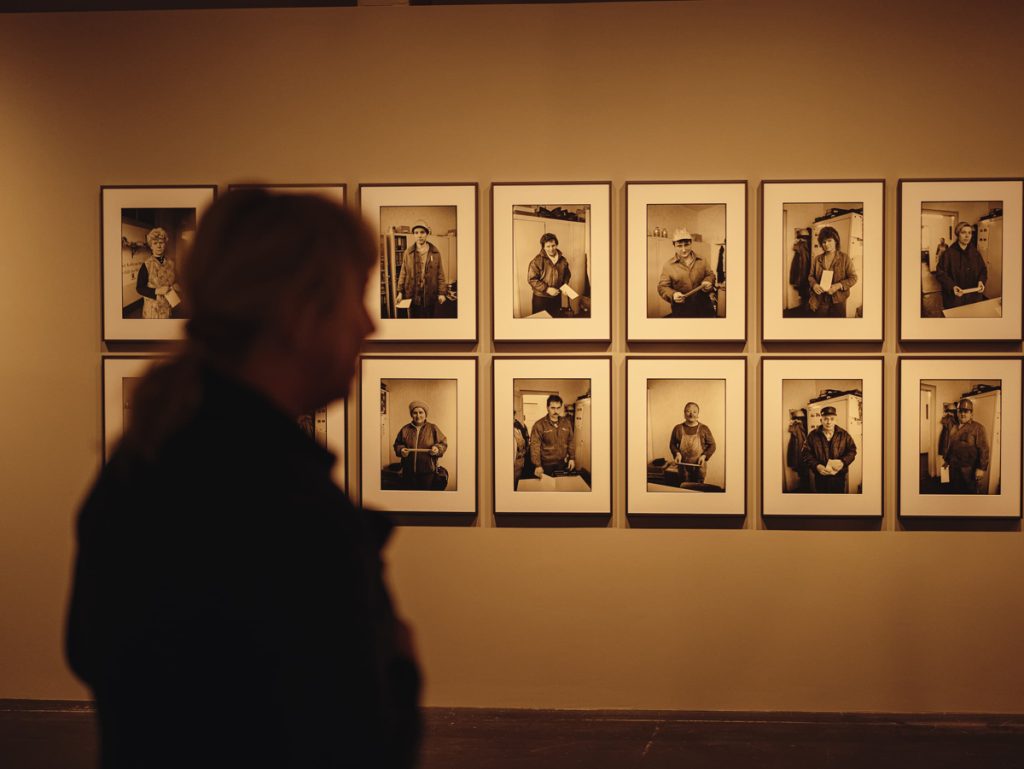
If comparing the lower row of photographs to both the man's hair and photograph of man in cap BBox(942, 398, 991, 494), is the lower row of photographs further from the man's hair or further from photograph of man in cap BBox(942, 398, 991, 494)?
Answer: the man's hair

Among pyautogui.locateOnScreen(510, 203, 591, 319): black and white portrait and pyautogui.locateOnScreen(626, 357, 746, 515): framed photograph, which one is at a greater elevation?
pyautogui.locateOnScreen(510, 203, 591, 319): black and white portrait

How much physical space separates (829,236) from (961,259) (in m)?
0.60

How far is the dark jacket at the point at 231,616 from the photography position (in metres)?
0.90

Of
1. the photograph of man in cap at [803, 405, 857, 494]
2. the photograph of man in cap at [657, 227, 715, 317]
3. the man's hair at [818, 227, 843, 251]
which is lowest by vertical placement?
the photograph of man in cap at [803, 405, 857, 494]

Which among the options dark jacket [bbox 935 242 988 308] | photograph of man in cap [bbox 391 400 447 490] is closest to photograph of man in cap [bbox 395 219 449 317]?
photograph of man in cap [bbox 391 400 447 490]

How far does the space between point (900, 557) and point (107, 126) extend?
4.27m

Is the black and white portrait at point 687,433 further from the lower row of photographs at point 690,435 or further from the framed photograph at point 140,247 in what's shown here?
the framed photograph at point 140,247

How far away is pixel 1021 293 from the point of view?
12.1 feet

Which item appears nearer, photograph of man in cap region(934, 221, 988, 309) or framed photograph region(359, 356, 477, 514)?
photograph of man in cap region(934, 221, 988, 309)

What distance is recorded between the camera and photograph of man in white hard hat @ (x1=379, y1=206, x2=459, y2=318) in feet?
12.6

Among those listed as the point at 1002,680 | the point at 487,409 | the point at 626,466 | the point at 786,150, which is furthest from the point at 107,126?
the point at 1002,680

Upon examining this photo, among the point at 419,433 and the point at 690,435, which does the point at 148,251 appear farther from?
the point at 690,435

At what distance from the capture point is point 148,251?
12.8 ft

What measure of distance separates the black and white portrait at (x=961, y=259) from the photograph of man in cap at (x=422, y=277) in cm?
221
